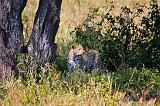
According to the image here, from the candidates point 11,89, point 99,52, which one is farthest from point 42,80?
point 99,52

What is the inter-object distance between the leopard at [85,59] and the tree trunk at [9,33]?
1717mm

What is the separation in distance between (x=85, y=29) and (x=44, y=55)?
214 centimetres

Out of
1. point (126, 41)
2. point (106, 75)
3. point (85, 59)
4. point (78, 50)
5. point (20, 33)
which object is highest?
point (20, 33)

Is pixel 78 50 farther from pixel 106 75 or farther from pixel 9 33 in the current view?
pixel 9 33

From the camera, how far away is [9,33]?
904 cm

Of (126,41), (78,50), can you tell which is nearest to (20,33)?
(78,50)

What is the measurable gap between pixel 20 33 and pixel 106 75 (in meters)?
1.61

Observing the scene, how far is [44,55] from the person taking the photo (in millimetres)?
9828

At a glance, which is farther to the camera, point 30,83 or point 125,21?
point 125,21

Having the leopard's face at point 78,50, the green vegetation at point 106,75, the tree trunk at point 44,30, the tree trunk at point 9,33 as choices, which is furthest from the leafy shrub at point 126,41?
the tree trunk at point 9,33

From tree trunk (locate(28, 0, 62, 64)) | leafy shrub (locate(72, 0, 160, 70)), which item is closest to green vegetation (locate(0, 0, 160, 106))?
leafy shrub (locate(72, 0, 160, 70))

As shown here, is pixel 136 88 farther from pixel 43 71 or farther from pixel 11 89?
pixel 11 89

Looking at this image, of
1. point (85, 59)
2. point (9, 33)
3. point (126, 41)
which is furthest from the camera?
point (126, 41)

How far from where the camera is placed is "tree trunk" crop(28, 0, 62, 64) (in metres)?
9.65
